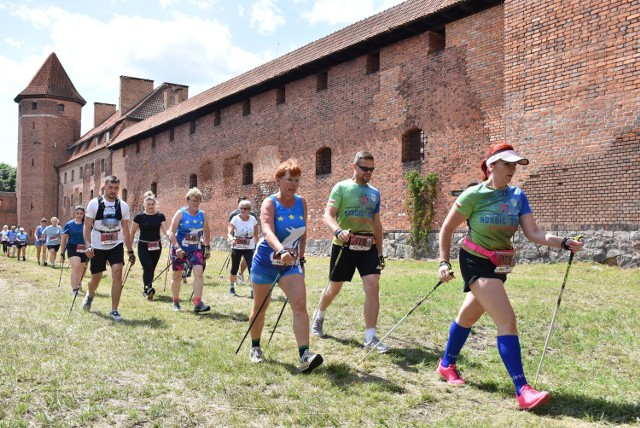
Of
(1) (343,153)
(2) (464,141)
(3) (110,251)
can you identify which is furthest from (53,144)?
(3) (110,251)

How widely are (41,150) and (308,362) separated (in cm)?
5835

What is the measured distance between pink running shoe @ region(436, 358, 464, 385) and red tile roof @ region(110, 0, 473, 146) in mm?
13152

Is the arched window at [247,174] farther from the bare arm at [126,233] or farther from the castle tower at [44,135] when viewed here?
the castle tower at [44,135]

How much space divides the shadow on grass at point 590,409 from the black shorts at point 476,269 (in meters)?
0.95

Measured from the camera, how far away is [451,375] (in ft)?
15.0

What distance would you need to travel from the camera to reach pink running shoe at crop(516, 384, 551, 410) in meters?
3.83

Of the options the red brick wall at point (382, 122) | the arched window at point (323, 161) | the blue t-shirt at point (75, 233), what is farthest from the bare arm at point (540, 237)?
the arched window at point (323, 161)

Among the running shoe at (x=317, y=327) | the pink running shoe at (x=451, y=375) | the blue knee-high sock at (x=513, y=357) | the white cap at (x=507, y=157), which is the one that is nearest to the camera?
the blue knee-high sock at (x=513, y=357)

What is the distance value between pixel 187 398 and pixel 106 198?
454 cm

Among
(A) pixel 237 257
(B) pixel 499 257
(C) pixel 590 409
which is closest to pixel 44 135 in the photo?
(A) pixel 237 257

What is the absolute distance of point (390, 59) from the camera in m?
18.2

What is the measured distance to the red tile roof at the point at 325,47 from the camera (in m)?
17.5

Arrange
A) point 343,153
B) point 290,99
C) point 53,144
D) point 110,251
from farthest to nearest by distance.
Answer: point 53,144 < point 290,99 < point 343,153 < point 110,251

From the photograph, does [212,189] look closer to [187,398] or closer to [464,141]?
[464,141]
